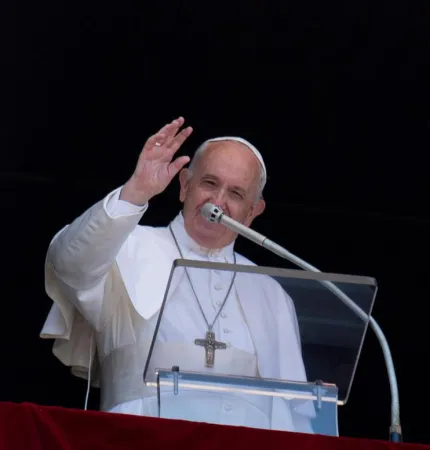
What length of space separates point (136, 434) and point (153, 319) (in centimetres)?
110

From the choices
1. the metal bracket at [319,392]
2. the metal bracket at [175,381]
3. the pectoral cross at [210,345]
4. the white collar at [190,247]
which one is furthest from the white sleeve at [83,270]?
the metal bracket at [319,392]

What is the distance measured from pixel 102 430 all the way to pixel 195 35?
2086mm

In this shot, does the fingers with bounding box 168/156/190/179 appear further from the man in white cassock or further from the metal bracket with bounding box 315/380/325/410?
the metal bracket with bounding box 315/380/325/410

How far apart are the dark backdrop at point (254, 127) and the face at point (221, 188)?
0.49 metres

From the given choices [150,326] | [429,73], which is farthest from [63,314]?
[429,73]

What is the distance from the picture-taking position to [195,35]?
15.5 ft

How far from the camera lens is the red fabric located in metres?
2.89

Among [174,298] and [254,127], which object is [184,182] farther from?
[174,298]

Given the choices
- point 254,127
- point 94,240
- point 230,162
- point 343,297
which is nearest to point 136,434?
point 343,297

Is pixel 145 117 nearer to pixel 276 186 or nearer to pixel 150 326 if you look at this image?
pixel 276 186

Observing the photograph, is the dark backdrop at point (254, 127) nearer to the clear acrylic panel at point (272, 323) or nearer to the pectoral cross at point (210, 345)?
the clear acrylic panel at point (272, 323)

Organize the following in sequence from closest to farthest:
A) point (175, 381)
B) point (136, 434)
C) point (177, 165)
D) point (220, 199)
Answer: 1. point (136, 434)
2. point (175, 381)
3. point (177, 165)
4. point (220, 199)

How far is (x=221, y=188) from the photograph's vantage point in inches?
169

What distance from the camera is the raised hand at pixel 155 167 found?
3.79 m
